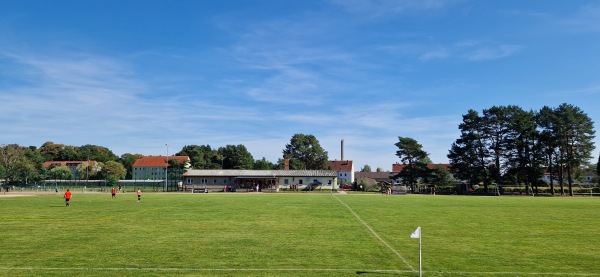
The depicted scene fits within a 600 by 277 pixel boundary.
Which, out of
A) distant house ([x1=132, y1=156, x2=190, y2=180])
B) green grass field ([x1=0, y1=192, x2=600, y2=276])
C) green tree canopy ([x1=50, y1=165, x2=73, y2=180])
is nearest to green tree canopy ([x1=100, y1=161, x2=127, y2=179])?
green tree canopy ([x1=50, y1=165, x2=73, y2=180])

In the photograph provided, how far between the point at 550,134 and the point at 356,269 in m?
69.9

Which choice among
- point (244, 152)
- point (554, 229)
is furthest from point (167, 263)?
point (244, 152)

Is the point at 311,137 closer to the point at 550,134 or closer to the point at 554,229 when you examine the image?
the point at 550,134

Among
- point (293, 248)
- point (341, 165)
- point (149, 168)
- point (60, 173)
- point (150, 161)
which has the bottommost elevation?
point (293, 248)

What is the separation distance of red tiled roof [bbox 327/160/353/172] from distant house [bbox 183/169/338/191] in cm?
5360

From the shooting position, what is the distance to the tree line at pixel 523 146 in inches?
2660

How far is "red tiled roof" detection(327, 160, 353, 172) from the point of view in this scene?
140 metres

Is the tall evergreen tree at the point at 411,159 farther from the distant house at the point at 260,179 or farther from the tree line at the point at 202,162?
the tree line at the point at 202,162

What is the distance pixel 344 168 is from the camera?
462ft

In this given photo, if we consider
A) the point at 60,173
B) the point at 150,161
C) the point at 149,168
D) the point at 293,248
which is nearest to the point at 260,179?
the point at 60,173

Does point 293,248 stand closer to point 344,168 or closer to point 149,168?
point 344,168

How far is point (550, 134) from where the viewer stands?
6900cm

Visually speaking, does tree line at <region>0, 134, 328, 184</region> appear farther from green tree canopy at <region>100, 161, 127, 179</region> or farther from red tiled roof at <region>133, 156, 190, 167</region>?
red tiled roof at <region>133, 156, 190, 167</region>

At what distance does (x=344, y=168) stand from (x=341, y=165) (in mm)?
1691
